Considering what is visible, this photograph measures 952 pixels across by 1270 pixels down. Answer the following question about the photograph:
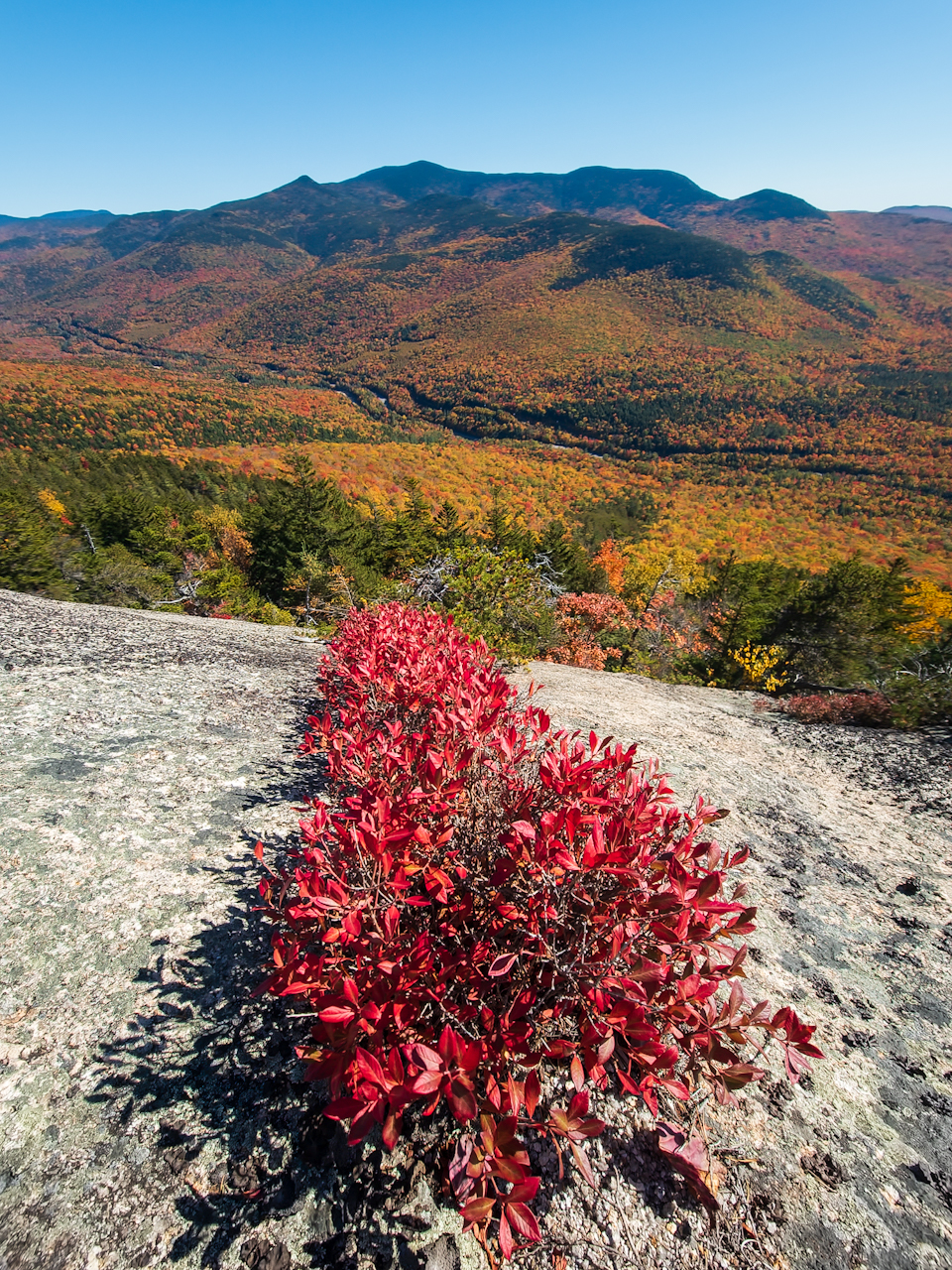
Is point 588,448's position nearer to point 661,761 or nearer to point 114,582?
point 114,582

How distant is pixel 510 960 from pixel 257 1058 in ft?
4.47

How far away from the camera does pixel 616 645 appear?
70.5ft

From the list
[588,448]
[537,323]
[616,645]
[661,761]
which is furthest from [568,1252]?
[537,323]

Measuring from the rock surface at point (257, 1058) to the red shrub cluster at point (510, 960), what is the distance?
24 cm

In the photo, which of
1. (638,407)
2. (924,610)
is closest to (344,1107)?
(924,610)

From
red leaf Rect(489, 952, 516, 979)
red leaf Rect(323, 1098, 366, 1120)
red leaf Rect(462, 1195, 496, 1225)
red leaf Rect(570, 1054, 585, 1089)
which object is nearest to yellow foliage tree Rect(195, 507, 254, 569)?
red leaf Rect(489, 952, 516, 979)

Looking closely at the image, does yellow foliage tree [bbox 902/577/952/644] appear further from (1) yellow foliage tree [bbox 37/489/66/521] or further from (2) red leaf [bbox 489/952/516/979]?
(1) yellow foliage tree [bbox 37/489/66/521]

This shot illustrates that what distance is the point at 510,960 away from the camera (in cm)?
181

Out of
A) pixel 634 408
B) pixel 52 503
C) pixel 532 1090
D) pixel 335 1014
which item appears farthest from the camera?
pixel 634 408

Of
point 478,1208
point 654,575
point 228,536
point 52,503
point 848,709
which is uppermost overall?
point 478,1208

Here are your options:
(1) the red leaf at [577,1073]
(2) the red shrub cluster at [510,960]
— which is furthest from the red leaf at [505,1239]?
(1) the red leaf at [577,1073]

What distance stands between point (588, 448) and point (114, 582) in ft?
378

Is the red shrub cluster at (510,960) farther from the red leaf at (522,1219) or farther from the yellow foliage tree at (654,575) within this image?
the yellow foliage tree at (654,575)

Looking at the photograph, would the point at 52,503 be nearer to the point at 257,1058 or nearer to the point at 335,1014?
the point at 257,1058
